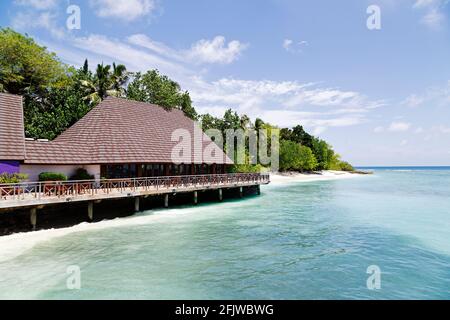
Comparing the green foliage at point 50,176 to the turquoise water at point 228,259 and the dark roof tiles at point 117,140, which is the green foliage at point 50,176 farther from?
the turquoise water at point 228,259

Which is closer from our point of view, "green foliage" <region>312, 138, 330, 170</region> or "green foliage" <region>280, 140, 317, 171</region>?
"green foliage" <region>280, 140, 317, 171</region>

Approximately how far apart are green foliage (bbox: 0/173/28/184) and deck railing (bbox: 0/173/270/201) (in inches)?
18.5

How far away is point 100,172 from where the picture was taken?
22812 mm

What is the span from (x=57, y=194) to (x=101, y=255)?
641 cm

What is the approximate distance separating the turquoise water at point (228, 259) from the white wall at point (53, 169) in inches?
193

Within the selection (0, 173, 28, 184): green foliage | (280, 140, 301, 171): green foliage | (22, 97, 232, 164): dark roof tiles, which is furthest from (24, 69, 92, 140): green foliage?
(280, 140, 301, 171): green foliage

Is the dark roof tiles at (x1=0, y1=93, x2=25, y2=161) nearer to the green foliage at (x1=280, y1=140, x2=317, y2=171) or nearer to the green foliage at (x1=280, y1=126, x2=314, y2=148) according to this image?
the green foliage at (x1=280, y1=140, x2=317, y2=171)

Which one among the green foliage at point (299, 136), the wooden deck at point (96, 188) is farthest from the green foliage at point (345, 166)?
the wooden deck at point (96, 188)

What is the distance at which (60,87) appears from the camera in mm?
36719

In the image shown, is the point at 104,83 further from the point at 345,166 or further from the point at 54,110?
the point at 345,166

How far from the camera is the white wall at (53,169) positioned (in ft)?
63.8

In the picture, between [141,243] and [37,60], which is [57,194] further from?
[37,60]

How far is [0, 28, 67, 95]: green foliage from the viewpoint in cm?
3247

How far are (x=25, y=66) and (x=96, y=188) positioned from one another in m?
23.2
